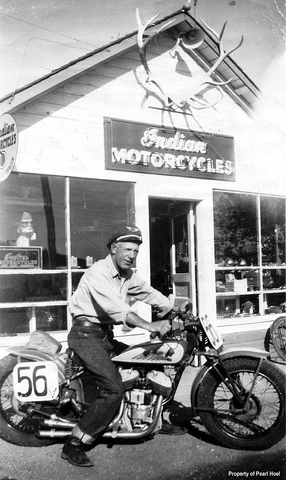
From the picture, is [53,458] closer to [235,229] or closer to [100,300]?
[100,300]

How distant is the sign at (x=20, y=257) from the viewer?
18.2 feet

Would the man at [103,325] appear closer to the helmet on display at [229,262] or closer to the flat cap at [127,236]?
the flat cap at [127,236]

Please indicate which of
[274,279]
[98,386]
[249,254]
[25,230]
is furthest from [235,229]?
[98,386]

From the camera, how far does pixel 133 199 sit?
657 centimetres

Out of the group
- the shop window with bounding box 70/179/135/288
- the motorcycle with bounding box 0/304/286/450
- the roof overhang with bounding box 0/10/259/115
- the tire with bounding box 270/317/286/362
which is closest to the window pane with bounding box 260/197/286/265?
the tire with bounding box 270/317/286/362

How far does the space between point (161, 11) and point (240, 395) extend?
5338mm

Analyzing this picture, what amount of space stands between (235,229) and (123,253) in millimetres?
4356

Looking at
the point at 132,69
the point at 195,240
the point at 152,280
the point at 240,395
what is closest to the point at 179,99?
the point at 132,69

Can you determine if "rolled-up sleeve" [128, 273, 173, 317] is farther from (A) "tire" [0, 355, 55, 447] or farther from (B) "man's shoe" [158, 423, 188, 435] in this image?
(A) "tire" [0, 355, 55, 447]

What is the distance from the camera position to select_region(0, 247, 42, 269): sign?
555cm

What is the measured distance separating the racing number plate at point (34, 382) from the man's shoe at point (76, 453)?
0.37 metres

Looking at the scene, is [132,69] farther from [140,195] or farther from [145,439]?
[145,439]

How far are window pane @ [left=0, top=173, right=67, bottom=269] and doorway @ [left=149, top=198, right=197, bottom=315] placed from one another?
1958 millimetres

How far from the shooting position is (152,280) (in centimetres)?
762
